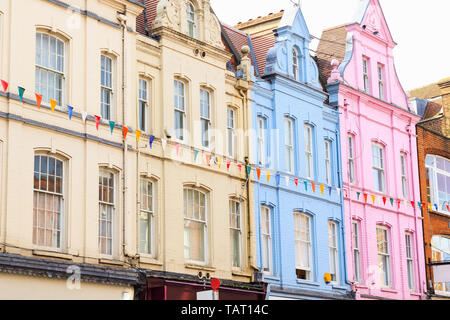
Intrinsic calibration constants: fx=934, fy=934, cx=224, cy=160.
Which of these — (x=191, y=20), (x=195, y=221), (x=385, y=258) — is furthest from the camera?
(x=385, y=258)

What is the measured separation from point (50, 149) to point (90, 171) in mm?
1467

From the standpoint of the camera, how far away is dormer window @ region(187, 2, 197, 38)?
29062mm

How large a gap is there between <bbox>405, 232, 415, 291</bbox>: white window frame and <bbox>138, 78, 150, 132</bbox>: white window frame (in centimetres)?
1482

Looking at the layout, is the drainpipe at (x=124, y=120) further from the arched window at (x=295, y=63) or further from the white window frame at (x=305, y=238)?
the arched window at (x=295, y=63)

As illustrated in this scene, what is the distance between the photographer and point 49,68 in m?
23.8

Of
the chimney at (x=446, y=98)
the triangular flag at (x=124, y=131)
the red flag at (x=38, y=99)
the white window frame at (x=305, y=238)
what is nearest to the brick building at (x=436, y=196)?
the chimney at (x=446, y=98)

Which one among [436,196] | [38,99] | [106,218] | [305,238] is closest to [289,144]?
[305,238]

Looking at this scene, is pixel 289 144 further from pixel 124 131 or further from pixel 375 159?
pixel 124 131

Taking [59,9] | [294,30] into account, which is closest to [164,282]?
[59,9]

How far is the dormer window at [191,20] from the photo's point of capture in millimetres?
29062

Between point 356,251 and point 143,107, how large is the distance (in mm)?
11627

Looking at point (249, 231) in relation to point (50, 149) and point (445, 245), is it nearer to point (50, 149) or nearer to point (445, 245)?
point (50, 149)

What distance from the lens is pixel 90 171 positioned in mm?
24297

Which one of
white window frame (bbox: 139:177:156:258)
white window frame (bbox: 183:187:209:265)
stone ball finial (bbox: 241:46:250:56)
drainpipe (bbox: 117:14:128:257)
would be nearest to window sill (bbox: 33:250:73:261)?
drainpipe (bbox: 117:14:128:257)
